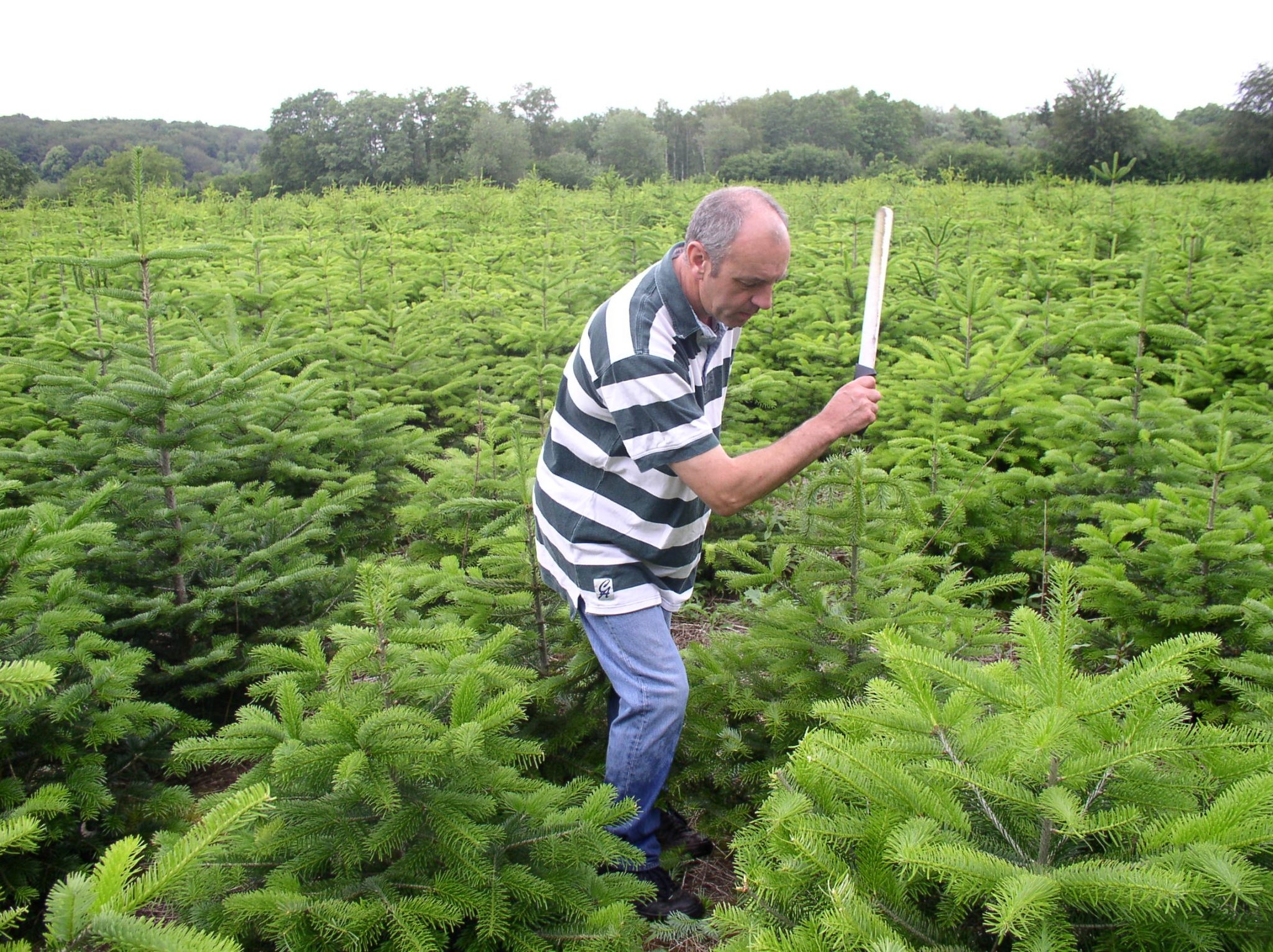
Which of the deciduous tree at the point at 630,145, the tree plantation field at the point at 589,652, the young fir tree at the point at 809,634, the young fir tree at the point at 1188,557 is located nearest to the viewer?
the tree plantation field at the point at 589,652

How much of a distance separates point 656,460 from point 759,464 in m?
0.27

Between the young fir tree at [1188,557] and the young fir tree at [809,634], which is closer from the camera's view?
the young fir tree at [809,634]

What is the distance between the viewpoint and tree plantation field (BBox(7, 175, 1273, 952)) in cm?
124

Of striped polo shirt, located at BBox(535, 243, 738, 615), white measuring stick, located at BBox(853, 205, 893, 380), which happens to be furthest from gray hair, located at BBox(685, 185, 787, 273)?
white measuring stick, located at BBox(853, 205, 893, 380)

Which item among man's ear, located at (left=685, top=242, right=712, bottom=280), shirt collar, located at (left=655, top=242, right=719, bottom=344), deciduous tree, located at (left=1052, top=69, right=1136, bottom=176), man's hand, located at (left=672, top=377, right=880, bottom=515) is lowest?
man's hand, located at (left=672, top=377, right=880, bottom=515)

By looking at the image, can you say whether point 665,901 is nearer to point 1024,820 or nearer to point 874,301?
point 1024,820

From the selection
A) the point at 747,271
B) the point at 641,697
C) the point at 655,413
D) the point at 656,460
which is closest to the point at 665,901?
the point at 641,697

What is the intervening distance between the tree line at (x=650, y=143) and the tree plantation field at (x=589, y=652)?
16449 mm

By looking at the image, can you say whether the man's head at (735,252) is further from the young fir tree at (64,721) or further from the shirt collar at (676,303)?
the young fir tree at (64,721)

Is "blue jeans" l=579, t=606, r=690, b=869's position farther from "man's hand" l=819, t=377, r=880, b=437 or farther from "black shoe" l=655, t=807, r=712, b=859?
"man's hand" l=819, t=377, r=880, b=437

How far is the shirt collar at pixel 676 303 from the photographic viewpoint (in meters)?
2.22

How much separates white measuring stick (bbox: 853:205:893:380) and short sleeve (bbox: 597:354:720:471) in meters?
0.51

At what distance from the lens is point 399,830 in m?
1.80

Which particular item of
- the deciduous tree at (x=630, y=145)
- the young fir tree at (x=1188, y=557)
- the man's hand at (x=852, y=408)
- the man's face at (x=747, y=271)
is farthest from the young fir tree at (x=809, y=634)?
the deciduous tree at (x=630, y=145)
